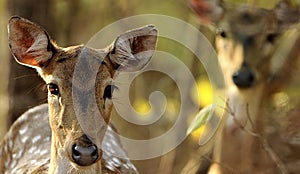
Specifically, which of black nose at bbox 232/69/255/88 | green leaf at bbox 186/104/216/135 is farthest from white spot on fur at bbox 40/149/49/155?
black nose at bbox 232/69/255/88

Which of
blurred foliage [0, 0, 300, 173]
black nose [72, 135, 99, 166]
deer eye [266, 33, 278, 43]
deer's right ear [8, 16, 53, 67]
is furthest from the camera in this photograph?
blurred foliage [0, 0, 300, 173]

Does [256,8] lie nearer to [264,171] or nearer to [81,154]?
[264,171]

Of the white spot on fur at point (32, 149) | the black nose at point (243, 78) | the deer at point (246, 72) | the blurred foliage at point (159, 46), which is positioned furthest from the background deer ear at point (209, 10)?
the white spot on fur at point (32, 149)

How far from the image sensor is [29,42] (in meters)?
5.99

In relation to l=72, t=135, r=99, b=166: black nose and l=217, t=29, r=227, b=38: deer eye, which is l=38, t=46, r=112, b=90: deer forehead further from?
l=217, t=29, r=227, b=38: deer eye

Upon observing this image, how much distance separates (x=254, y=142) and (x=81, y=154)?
2.35 meters

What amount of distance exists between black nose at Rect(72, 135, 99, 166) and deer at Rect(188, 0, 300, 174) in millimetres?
1848

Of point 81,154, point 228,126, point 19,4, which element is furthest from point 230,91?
point 81,154

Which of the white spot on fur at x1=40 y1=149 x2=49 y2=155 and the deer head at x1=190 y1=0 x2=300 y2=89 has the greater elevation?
the deer head at x1=190 y1=0 x2=300 y2=89

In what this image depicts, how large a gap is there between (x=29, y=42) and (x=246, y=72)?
2.00 m

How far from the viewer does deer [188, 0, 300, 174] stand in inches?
298

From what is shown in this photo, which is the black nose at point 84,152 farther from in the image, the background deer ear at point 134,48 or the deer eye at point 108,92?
the background deer ear at point 134,48

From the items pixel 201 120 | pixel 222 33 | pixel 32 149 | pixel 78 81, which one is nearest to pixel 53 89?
pixel 78 81

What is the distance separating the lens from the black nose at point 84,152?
5.52 meters
